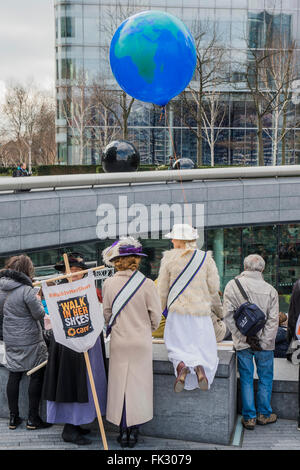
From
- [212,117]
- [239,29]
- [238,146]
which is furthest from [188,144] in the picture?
[239,29]

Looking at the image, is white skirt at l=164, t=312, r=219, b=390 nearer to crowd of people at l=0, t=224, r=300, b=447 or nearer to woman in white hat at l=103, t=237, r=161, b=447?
crowd of people at l=0, t=224, r=300, b=447

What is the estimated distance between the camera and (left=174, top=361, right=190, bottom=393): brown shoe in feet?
16.1

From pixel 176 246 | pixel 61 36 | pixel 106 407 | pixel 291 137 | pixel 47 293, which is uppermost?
pixel 61 36

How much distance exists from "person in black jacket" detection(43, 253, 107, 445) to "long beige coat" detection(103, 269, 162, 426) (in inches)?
6.1

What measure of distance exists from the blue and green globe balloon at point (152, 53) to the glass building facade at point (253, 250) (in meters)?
7.09

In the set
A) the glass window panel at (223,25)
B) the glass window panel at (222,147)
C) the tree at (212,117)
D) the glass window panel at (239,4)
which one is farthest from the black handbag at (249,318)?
the glass window panel at (239,4)

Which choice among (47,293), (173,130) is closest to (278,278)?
(47,293)

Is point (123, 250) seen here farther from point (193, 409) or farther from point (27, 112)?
point (27, 112)

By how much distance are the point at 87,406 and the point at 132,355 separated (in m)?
0.64

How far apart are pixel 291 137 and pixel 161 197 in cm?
3109

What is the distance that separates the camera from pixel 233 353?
5.45 metres

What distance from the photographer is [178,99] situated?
3922cm

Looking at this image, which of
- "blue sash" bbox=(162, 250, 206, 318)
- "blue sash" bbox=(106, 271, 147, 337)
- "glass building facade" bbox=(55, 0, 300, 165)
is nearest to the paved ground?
"blue sash" bbox=(106, 271, 147, 337)

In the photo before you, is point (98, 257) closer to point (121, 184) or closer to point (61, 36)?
point (121, 184)
